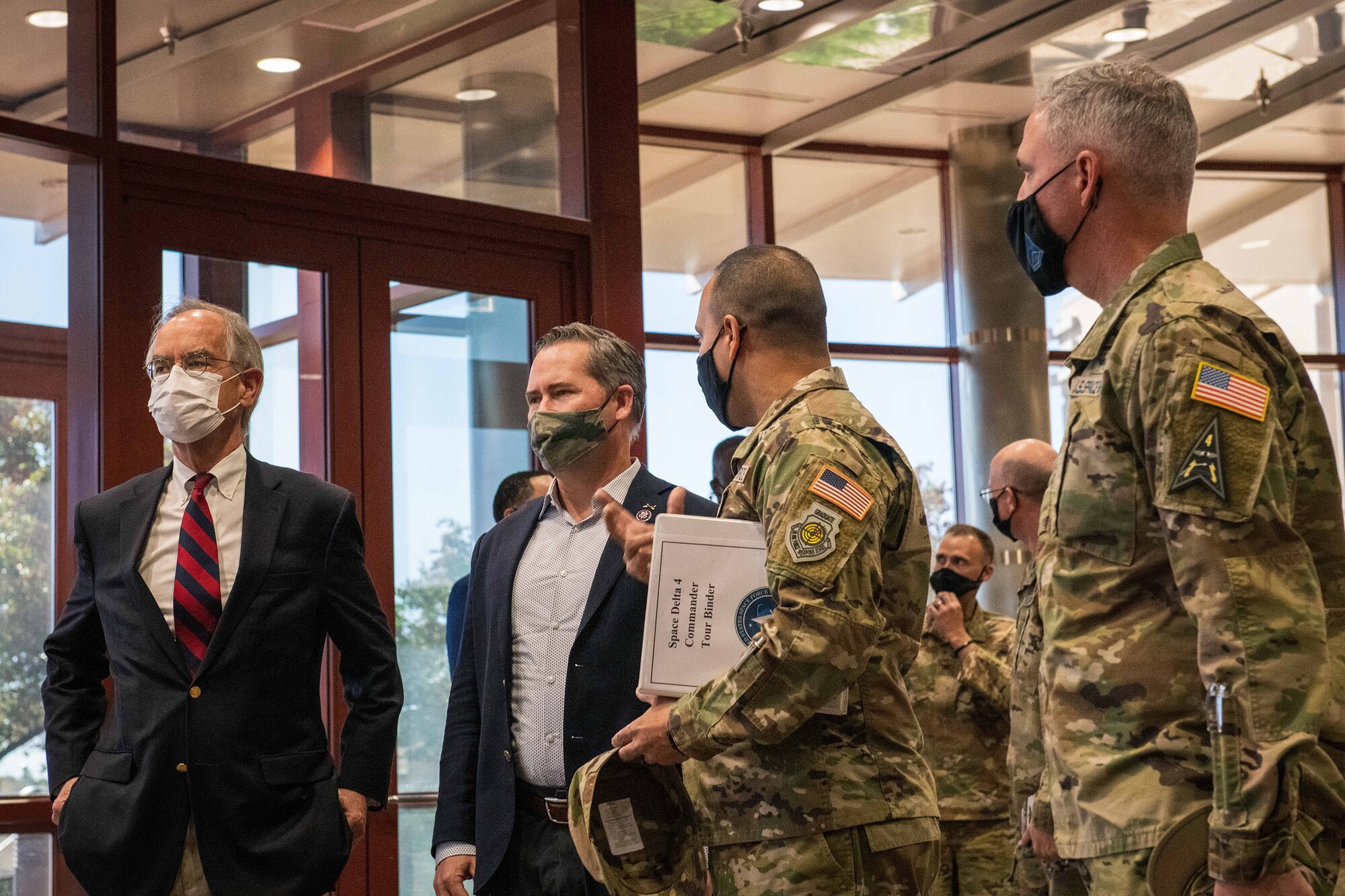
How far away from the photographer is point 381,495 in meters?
4.93

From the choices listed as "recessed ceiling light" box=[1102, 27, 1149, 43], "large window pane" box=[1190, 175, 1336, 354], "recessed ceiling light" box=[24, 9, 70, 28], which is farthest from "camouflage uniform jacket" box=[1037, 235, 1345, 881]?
"large window pane" box=[1190, 175, 1336, 354]

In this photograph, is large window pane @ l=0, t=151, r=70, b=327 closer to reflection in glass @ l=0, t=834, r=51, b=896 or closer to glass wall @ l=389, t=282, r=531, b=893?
glass wall @ l=389, t=282, r=531, b=893

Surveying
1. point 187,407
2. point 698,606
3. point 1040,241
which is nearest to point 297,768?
point 187,407

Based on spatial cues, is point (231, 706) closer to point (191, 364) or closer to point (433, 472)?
point (191, 364)

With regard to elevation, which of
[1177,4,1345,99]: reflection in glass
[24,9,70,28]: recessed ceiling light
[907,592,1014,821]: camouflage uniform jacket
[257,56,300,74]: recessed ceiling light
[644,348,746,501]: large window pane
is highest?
[1177,4,1345,99]: reflection in glass

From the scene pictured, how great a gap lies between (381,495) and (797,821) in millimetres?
3078

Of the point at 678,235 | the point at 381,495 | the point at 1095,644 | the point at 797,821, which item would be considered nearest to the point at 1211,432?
the point at 1095,644

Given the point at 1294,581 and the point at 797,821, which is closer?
the point at 1294,581

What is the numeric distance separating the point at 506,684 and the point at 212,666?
563 mm

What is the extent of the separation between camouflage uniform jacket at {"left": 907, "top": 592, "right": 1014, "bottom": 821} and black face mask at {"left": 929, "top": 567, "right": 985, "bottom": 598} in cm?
27

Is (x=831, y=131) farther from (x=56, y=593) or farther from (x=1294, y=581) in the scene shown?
(x=1294, y=581)

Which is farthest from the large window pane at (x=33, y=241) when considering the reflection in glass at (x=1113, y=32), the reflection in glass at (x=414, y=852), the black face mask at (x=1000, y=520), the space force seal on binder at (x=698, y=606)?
the reflection in glass at (x=1113, y=32)

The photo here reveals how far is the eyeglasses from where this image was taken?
3.01 meters

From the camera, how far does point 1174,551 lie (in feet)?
5.52
